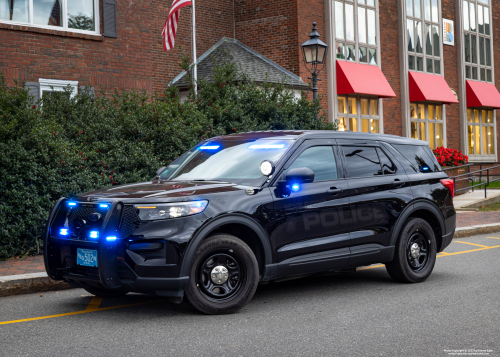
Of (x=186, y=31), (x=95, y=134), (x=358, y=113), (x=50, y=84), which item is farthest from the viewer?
(x=358, y=113)

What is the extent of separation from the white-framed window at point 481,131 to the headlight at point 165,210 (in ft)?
88.9

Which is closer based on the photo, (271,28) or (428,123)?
(271,28)

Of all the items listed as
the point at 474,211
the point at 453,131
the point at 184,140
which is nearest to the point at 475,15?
the point at 453,131

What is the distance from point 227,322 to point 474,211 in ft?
42.9

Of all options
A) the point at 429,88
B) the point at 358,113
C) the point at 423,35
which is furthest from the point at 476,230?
the point at 423,35

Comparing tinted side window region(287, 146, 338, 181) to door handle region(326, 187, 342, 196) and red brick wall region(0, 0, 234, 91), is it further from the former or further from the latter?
red brick wall region(0, 0, 234, 91)

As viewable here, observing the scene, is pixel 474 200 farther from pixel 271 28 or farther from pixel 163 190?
pixel 163 190

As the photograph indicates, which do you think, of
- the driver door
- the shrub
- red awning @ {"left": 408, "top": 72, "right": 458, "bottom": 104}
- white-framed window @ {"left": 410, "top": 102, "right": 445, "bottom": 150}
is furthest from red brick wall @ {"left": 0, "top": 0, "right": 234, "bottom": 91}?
white-framed window @ {"left": 410, "top": 102, "right": 445, "bottom": 150}

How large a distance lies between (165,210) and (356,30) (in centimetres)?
1957

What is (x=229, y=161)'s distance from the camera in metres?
6.89

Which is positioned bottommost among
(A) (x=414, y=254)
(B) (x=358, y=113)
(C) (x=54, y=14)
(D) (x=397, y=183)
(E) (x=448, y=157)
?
(A) (x=414, y=254)

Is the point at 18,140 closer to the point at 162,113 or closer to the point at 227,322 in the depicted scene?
the point at 162,113

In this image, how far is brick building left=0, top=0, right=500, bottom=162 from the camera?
15336mm

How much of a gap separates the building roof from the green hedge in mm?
4864
